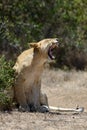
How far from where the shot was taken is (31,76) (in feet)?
32.7

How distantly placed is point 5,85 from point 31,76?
67 cm

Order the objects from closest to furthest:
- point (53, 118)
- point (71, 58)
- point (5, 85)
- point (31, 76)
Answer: point (53, 118) → point (5, 85) → point (31, 76) → point (71, 58)

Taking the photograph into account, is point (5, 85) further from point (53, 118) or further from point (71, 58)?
point (71, 58)

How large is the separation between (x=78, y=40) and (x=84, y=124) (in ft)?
38.4

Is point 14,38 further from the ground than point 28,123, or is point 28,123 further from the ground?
point 14,38

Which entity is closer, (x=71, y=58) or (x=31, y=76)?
(x=31, y=76)

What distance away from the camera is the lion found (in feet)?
32.3

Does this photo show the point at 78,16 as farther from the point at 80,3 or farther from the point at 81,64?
the point at 81,64

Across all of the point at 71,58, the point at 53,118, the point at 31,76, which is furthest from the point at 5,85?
the point at 71,58

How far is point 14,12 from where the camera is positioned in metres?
17.7

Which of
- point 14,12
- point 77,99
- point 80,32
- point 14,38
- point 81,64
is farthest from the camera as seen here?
point 81,64

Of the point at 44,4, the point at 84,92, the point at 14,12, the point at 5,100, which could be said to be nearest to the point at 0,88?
the point at 5,100

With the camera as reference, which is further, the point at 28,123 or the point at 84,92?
the point at 84,92

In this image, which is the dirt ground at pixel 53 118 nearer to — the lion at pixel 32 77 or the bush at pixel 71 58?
the lion at pixel 32 77
